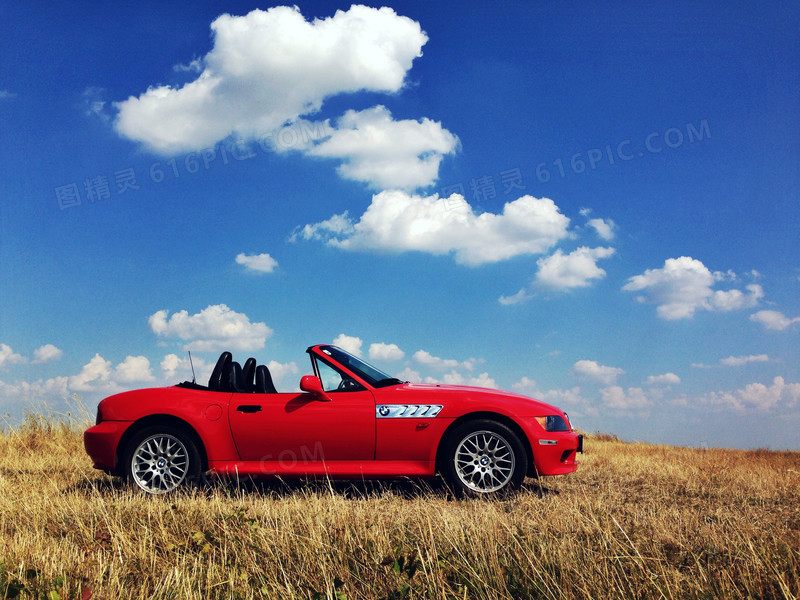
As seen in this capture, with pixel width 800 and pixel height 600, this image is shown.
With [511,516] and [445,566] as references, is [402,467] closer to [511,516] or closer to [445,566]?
[511,516]

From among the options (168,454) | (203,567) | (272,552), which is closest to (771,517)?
(272,552)

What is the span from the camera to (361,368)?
6762 millimetres

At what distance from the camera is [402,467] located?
6.18m

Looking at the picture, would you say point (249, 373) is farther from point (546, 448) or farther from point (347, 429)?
point (546, 448)

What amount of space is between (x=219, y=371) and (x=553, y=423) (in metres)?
3.85

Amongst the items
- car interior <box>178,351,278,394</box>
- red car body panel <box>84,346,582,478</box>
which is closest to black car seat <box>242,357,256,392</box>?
car interior <box>178,351,278,394</box>

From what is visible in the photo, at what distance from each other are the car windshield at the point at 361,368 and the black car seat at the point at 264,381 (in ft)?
2.33

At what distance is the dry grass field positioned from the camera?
3205 mm

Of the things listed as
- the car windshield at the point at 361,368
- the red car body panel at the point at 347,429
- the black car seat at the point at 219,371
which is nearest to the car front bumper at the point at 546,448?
the red car body panel at the point at 347,429

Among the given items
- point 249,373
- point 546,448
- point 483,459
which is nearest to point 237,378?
point 249,373

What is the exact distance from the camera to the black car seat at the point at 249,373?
6957mm

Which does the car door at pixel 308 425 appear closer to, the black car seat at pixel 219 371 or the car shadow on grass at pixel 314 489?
the car shadow on grass at pixel 314 489

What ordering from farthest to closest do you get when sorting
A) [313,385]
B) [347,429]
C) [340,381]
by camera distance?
[340,381], [347,429], [313,385]

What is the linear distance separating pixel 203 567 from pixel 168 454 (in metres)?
3.05
